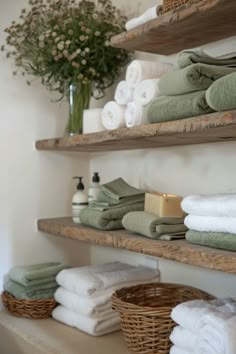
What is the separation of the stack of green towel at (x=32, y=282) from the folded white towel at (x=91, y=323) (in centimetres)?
16

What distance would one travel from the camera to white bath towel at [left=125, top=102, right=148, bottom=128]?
1.53 m

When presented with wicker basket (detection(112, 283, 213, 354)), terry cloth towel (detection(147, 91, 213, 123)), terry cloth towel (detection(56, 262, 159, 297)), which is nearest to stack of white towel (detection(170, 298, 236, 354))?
wicker basket (detection(112, 283, 213, 354))

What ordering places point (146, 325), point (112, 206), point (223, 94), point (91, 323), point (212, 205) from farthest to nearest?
point (112, 206) < point (91, 323) < point (146, 325) < point (212, 205) < point (223, 94)

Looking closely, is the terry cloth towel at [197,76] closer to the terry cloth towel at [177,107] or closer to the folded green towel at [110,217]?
the terry cloth towel at [177,107]

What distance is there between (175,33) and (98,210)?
0.68m

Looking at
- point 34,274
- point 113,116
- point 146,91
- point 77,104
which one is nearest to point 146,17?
point 146,91

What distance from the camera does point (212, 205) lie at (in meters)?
1.28

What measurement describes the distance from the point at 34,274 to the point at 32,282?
0.03 meters

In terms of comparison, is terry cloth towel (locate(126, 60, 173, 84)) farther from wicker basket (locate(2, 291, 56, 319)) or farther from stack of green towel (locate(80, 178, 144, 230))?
wicker basket (locate(2, 291, 56, 319))

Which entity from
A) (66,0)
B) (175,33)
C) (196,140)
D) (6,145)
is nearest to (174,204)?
(196,140)

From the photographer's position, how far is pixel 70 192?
219 cm

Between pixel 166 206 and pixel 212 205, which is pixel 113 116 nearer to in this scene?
pixel 166 206

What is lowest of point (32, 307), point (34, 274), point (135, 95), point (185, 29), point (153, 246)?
point (32, 307)

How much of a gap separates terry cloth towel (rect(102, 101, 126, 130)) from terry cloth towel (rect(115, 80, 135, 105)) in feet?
0.07
